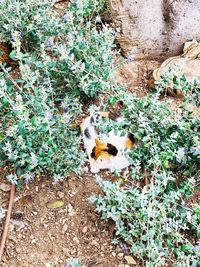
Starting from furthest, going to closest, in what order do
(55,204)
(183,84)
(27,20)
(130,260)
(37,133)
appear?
1. (27,20)
2. (183,84)
3. (55,204)
4. (37,133)
5. (130,260)

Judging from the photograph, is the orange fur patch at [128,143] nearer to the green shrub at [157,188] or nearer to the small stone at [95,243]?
the green shrub at [157,188]

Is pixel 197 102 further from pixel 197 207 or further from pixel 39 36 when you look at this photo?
pixel 39 36

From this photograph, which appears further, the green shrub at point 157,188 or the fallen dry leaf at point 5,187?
the fallen dry leaf at point 5,187

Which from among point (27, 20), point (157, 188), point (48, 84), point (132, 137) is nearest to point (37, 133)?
point (48, 84)

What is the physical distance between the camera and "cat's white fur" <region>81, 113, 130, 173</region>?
3537mm

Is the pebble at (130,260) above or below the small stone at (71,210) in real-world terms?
below

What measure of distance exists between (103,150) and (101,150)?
0.04ft

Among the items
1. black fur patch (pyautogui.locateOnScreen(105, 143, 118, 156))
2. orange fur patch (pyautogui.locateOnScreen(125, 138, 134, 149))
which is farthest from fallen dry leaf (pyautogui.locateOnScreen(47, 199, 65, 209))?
orange fur patch (pyautogui.locateOnScreen(125, 138, 134, 149))

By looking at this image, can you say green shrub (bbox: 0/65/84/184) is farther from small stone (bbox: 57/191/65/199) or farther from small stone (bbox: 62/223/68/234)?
small stone (bbox: 62/223/68/234)

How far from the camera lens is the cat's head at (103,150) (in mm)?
3549

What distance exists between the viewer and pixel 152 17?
13.9 ft

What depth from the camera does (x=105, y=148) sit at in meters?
3.57

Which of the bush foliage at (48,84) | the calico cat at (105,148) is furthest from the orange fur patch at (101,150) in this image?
the bush foliage at (48,84)

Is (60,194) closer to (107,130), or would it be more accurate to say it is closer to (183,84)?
(107,130)
